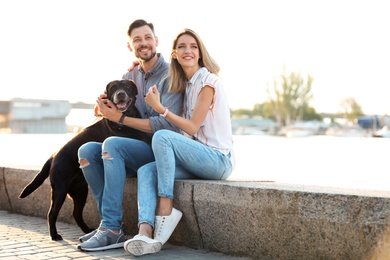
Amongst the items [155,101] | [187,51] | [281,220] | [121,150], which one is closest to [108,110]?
[121,150]

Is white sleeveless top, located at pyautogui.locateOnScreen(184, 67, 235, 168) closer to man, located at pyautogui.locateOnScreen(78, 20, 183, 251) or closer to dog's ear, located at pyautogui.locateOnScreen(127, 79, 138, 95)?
man, located at pyautogui.locateOnScreen(78, 20, 183, 251)

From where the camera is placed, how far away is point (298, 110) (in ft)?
330

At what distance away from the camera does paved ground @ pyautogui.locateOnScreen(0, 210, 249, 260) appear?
4.02 meters

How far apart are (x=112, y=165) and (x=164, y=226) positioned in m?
0.54

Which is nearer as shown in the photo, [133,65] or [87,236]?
[87,236]

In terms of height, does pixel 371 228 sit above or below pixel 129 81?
below

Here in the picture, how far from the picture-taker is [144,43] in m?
4.84

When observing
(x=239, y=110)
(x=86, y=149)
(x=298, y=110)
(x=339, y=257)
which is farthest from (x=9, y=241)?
(x=239, y=110)

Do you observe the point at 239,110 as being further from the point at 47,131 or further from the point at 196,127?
the point at 196,127

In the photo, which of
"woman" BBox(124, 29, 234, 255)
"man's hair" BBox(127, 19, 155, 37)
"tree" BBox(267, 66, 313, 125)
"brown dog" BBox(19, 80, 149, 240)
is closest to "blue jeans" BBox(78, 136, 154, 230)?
"woman" BBox(124, 29, 234, 255)

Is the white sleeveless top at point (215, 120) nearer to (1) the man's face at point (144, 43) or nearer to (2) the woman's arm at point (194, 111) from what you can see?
(2) the woman's arm at point (194, 111)

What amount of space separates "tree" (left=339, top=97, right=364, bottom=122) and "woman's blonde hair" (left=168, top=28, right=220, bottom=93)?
98.4 meters

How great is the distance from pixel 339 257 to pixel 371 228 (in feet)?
0.93

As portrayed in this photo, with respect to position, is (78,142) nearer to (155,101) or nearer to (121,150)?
(121,150)
